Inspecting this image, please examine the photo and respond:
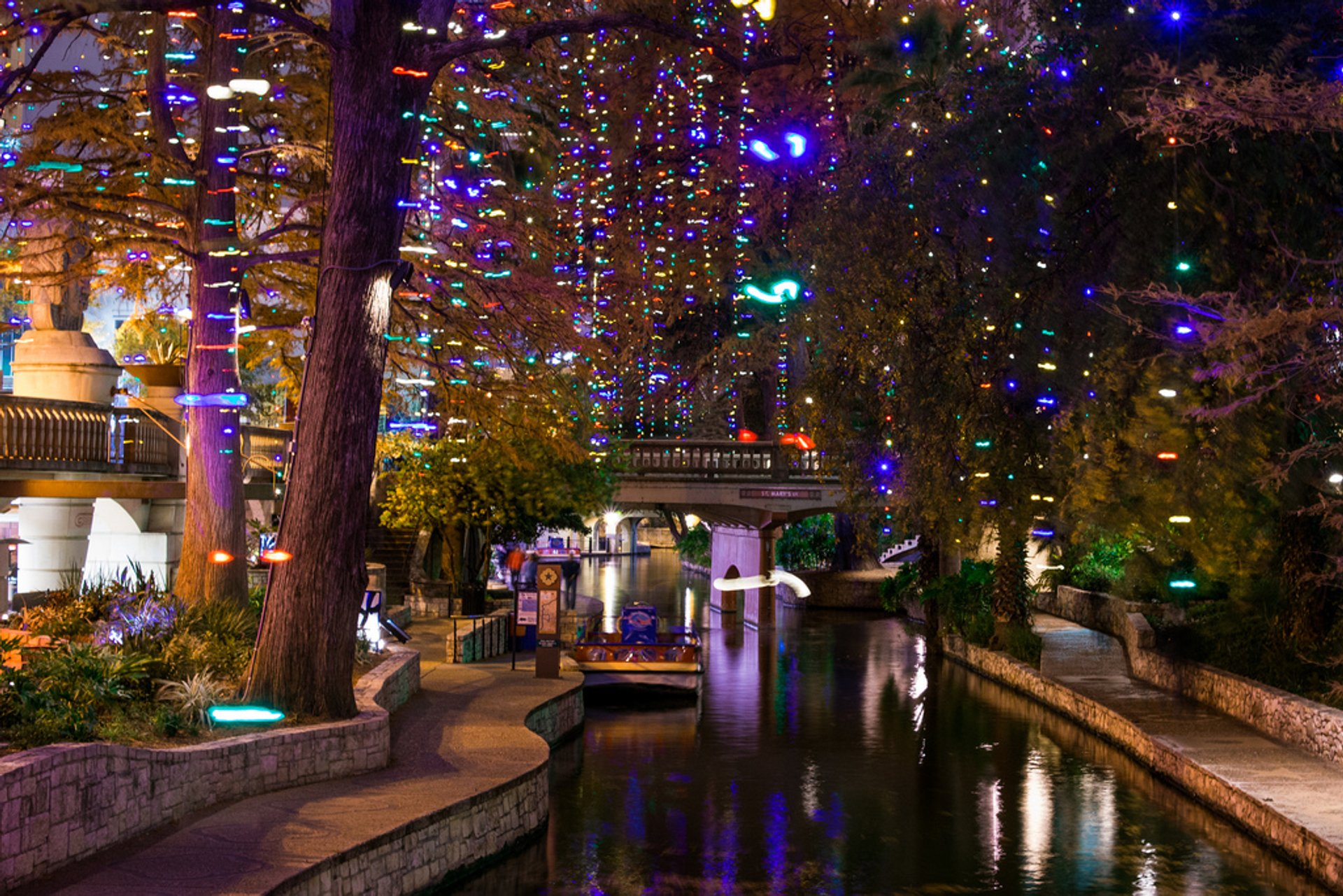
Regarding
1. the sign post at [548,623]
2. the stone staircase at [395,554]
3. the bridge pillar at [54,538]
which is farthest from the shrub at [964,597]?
the bridge pillar at [54,538]

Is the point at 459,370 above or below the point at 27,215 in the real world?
below

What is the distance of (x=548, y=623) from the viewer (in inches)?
960

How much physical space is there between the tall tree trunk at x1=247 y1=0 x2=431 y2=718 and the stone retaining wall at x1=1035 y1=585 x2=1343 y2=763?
11.9 meters

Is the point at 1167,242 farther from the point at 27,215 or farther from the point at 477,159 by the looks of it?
the point at 27,215

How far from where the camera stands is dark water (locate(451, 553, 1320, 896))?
15.0 m

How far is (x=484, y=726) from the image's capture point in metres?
18.5

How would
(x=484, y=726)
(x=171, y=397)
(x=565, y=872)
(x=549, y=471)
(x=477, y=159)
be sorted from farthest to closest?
(x=549, y=471) → (x=171, y=397) → (x=477, y=159) → (x=484, y=726) → (x=565, y=872)

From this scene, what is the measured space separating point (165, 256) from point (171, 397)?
373 centimetres

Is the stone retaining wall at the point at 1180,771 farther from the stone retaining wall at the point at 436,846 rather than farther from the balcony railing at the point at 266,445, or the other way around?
the balcony railing at the point at 266,445

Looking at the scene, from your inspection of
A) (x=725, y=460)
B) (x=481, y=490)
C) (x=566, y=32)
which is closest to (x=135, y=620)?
(x=566, y=32)

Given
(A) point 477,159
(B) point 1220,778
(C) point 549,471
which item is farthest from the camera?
(C) point 549,471

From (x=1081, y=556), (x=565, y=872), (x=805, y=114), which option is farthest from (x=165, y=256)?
(x=1081, y=556)

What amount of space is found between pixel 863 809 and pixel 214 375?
10341mm

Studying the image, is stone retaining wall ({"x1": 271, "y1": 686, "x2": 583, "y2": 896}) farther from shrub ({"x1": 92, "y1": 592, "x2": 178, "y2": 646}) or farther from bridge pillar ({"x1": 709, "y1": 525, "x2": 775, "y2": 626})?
bridge pillar ({"x1": 709, "y1": 525, "x2": 775, "y2": 626})
